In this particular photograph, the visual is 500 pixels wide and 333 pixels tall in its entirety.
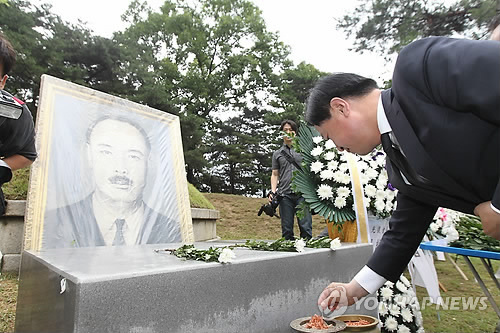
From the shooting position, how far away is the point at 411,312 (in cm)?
246

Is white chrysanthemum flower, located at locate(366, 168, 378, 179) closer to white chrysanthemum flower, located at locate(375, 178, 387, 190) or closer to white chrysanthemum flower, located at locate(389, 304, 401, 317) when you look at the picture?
white chrysanthemum flower, located at locate(375, 178, 387, 190)

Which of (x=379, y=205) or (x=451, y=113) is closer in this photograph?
(x=451, y=113)

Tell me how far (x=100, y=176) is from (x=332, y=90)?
2537 millimetres

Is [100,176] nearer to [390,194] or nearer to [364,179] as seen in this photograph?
[364,179]

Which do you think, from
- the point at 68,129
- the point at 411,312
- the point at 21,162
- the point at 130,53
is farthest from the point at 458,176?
the point at 130,53

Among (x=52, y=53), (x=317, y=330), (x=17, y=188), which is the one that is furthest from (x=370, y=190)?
(x=52, y=53)

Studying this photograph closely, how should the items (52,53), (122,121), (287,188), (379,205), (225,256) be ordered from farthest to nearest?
(52,53)
(287,188)
(122,121)
(379,205)
(225,256)

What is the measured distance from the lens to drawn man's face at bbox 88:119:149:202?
10.6 feet

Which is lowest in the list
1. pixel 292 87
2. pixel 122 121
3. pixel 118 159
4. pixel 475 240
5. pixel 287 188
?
pixel 475 240

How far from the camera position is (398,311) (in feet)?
7.93

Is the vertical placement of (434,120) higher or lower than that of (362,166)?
lower

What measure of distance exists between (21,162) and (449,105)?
6.63 ft

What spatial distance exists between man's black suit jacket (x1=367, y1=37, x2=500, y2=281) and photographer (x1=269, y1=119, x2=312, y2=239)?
9.59ft

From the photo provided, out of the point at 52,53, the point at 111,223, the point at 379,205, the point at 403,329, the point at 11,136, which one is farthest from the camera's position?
the point at 52,53
